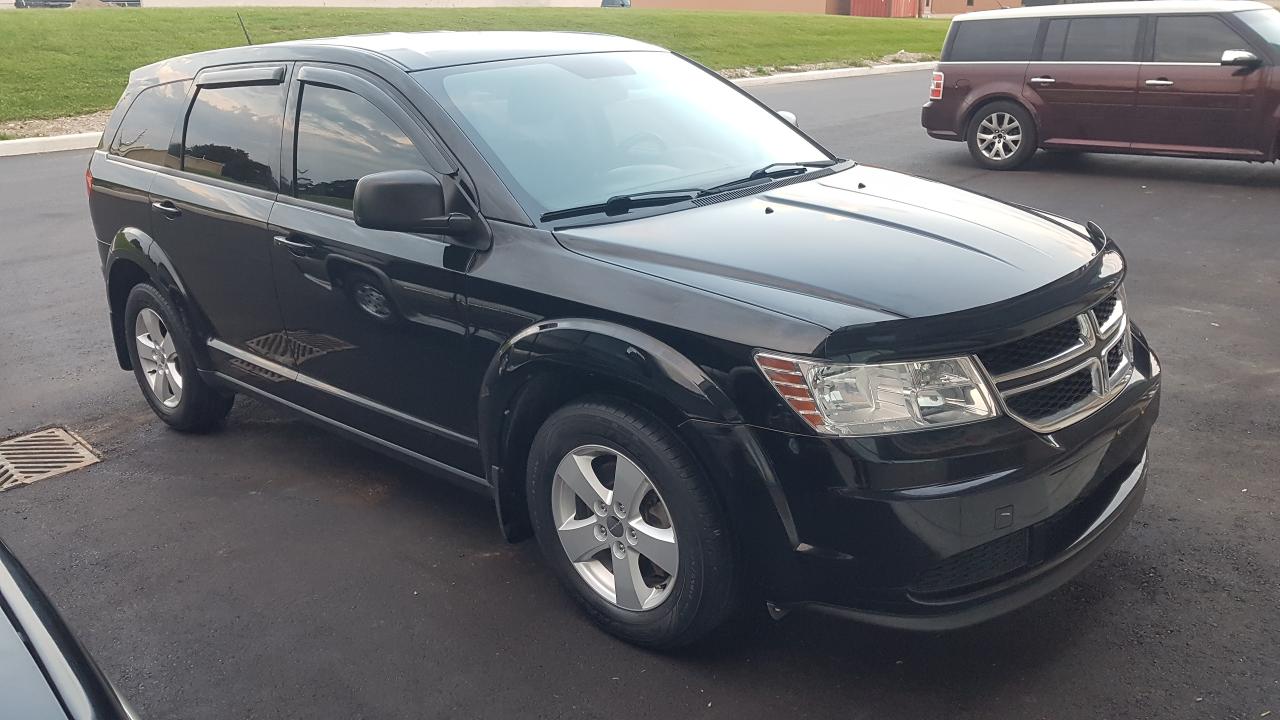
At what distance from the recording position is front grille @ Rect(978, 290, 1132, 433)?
2959 millimetres

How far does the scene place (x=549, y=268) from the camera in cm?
346

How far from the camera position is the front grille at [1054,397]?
2.98m

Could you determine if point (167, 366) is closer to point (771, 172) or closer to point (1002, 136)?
point (771, 172)

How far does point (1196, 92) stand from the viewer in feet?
35.7

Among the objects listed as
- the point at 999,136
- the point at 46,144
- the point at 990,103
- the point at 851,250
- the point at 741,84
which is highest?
the point at 851,250

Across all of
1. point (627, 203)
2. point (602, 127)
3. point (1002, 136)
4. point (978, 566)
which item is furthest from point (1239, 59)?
point (978, 566)

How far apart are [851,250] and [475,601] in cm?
171

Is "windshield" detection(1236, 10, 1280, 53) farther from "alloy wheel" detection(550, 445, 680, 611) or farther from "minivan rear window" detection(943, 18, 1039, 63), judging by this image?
"alloy wheel" detection(550, 445, 680, 611)

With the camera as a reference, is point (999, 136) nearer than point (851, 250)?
No

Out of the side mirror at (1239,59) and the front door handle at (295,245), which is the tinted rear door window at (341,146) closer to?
the front door handle at (295,245)

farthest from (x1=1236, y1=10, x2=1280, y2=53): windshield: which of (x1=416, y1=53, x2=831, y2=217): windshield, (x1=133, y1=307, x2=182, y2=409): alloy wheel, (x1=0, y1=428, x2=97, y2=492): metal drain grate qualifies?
(x1=0, y1=428, x2=97, y2=492): metal drain grate

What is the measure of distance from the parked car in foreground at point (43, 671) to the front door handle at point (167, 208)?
3.01m

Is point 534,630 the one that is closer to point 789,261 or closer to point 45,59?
point 789,261

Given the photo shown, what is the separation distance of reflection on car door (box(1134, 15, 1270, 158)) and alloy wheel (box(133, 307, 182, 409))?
31.6 feet
